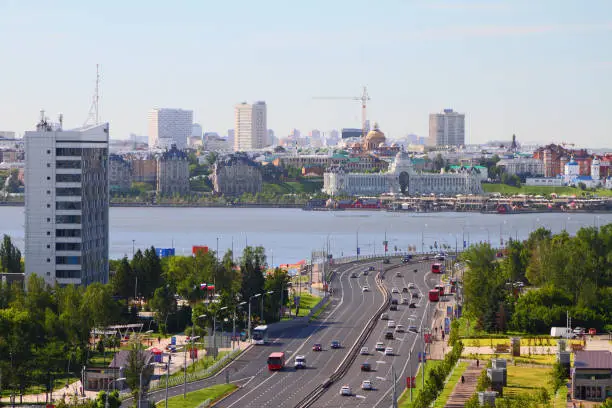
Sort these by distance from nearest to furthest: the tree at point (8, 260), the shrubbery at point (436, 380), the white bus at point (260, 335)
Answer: the shrubbery at point (436, 380) < the white bus at point (260, 335) < the tree at point (8, 260)

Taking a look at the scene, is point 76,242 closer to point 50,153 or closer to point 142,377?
point 50,153

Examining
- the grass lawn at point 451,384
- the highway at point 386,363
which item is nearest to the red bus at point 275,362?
the highway at point 386,363

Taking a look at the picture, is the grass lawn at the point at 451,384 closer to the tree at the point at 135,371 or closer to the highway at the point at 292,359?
the highway at the point at 292,359

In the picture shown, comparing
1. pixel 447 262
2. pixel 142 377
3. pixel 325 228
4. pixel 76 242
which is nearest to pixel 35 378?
pixel 142 377

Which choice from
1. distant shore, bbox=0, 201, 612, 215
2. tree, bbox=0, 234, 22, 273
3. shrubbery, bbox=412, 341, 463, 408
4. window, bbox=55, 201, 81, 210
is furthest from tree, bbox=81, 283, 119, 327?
distant shore, bbox=0, 201, 612, 215

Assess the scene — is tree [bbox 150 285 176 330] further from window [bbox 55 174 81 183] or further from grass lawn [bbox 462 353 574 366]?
grass lawn [bbox 462 353 574 366]

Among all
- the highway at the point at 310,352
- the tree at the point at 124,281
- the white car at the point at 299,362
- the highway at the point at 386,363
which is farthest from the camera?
the tree at the point at 124,281

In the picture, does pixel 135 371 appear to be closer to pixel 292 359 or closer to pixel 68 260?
pixel 292 359
